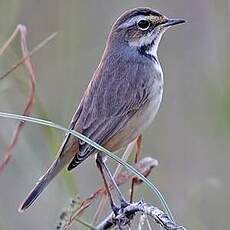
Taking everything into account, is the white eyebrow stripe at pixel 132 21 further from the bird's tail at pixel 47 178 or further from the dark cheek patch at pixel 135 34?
the bird's tail at pixel 47 178

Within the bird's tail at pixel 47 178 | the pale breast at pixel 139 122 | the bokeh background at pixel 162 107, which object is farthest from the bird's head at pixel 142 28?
the bird's tail at pixel 47 178

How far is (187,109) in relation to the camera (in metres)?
6.02

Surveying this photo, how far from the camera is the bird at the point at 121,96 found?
4570mm

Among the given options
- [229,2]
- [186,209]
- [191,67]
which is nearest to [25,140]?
[186,209]

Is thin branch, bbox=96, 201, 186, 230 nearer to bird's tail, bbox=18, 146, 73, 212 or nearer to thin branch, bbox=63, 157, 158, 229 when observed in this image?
thin branch, bbox=63, 157, 158, 229

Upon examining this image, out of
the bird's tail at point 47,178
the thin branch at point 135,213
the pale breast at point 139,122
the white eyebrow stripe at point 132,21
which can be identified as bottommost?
the thin branch at point 135,213

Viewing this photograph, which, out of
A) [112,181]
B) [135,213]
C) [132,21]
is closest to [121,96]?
[132,21]

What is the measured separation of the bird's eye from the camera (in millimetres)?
5062

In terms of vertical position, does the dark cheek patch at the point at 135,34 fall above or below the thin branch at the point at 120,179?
above

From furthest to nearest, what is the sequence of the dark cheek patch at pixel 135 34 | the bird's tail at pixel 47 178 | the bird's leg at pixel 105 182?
the dark cheek patch at pixel 135 34, the bird's tail at pixel 47 178, the bird's leg at pixel 105 182

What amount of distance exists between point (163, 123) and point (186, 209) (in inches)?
58.2

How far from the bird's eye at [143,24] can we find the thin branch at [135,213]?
1.71 metres

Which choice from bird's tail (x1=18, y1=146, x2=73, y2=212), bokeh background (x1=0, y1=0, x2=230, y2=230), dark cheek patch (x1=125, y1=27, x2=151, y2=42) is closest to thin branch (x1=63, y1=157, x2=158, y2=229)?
bokeh background (x1=0, y1=0, x2=230, y2=230)

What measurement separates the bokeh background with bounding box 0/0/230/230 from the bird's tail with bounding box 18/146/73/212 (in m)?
0.06
